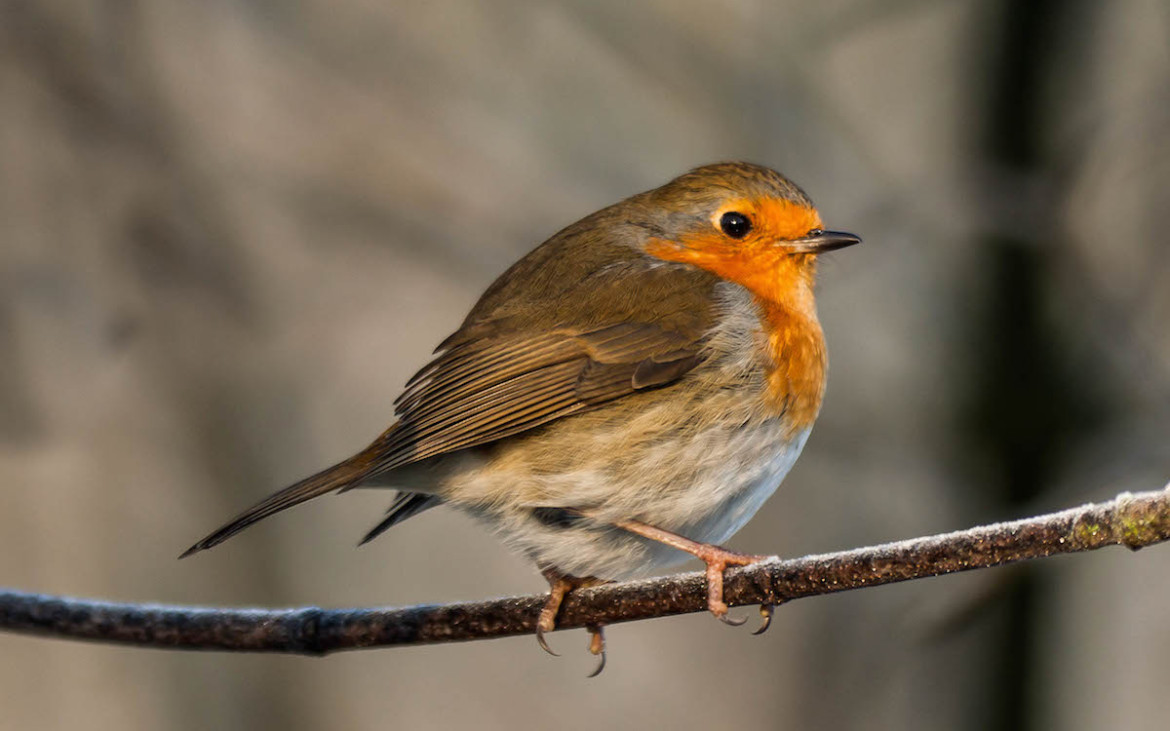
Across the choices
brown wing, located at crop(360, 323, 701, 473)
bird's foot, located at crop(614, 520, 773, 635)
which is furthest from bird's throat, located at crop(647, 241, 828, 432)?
bird's foot, located at crop(614, 520, 773, 635)

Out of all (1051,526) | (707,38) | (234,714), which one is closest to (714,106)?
(707,38)

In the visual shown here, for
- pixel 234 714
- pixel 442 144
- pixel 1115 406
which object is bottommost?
pixel 234 714

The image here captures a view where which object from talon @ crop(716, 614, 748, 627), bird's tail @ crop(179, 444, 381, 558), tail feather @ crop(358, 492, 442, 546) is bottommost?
talon @ crop(716, 614, 748, 627)

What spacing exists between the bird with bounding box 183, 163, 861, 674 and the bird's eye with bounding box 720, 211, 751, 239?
0.10 meters

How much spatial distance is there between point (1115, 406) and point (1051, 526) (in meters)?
2.67

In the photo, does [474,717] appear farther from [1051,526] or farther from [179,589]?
[1051,526]

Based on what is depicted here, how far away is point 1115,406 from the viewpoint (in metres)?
4.14

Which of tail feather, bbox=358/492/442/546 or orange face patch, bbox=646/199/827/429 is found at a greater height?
orange face patch, bbox=646/199/827/429

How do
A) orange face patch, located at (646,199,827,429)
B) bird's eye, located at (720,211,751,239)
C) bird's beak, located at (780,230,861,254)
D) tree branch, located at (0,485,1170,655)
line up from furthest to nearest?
bird's eye, located at (720,211,751,239)
bird's beak, located at (780,230,861,254)
orange face patch, located at (646,199,827,429)
tree branch, located at (0,485,1170,655)

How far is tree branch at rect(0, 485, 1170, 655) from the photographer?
1.69m

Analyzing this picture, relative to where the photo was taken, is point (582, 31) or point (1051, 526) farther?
point (582, 31)

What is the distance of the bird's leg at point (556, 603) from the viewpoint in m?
2.57

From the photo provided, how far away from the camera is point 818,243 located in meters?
3.44

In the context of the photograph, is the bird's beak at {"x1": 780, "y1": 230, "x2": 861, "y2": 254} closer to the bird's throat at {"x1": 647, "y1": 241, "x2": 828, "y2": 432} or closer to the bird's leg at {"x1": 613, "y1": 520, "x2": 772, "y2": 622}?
the bird's throat at {"x1": 647, "y1": 241, "x2": 828, "y2": 432}
